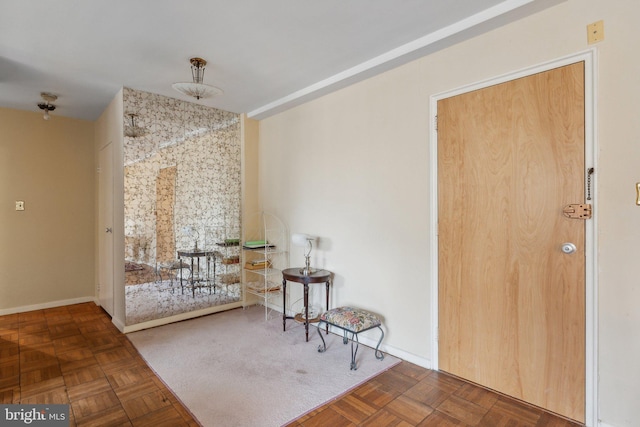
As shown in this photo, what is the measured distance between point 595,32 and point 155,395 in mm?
3512

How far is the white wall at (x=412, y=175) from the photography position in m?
1.67

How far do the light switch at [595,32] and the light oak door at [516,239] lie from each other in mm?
141

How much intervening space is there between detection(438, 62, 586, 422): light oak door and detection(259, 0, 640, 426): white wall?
0.11m

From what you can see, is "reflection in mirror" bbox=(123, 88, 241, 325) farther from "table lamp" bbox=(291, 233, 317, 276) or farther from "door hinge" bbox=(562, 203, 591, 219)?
"door hinge" bbox=(562, 203, 591, 219)

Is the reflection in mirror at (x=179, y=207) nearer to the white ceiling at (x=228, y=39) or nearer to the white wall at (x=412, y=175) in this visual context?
the white ceiling at (x=228, y=39)

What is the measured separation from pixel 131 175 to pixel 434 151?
3.05m

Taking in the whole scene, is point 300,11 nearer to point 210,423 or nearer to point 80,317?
point 210,423

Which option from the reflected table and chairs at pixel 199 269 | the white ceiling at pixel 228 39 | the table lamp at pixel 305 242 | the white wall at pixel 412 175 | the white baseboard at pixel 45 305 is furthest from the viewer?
the white baseboard at pixel 45 305

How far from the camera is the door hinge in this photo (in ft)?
5.86

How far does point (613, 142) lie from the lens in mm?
1707

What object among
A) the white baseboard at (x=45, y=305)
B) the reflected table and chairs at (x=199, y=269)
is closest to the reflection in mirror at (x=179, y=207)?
the reflected table and chairs at (x=199, y=269)

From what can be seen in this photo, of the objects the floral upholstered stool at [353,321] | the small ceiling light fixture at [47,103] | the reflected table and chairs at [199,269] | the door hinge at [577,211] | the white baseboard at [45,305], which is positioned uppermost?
the small ceiling light fixture at [47,103]

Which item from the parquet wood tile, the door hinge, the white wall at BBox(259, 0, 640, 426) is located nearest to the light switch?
the white wall at BBox(259, 0, 640, 426)

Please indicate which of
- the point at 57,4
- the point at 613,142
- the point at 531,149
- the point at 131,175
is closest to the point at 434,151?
the point at 531,149
